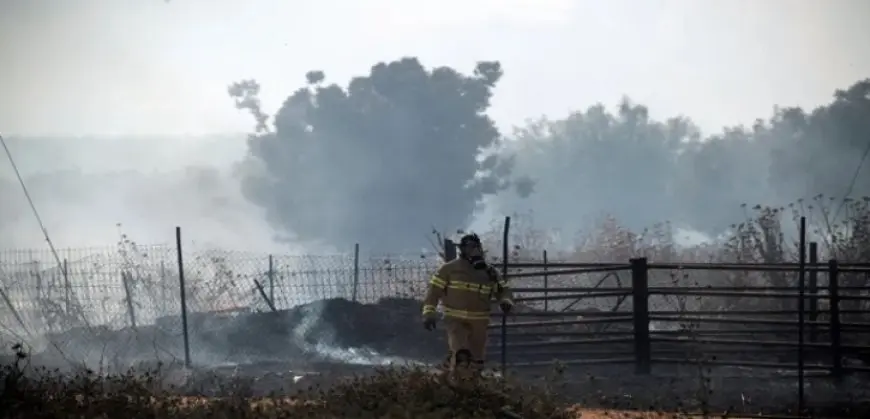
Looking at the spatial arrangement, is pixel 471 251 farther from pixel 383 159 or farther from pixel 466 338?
pixel 383 159

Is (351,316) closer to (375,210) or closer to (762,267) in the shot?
(762,267)

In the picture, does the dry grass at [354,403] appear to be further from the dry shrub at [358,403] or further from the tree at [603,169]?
the tree at [603,169]

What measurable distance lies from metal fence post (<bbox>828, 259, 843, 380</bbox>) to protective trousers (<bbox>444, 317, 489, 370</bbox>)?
471cm

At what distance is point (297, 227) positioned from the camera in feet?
171

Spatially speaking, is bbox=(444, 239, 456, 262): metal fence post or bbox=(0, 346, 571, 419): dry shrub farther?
bbox=(444, 239, 456, 262): metal fence post

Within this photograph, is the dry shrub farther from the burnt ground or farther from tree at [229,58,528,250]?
tree at [229,58,528,250]

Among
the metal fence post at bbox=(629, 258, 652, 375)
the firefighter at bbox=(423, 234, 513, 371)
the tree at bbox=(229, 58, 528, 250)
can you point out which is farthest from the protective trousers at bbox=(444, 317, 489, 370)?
the tree at bbox=(229, 58, 528, 250)

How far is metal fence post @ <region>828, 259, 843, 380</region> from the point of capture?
13.1 m

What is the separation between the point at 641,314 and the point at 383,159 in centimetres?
3821

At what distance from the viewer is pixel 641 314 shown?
1443 centimetres

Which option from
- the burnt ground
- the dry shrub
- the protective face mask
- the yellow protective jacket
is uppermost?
the protective face mask

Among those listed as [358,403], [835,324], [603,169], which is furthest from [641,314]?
[603,169]

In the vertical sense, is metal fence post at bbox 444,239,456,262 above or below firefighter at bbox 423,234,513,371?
above

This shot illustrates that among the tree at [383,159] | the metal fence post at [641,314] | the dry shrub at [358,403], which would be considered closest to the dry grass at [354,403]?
the dry shrub at [358,403]
